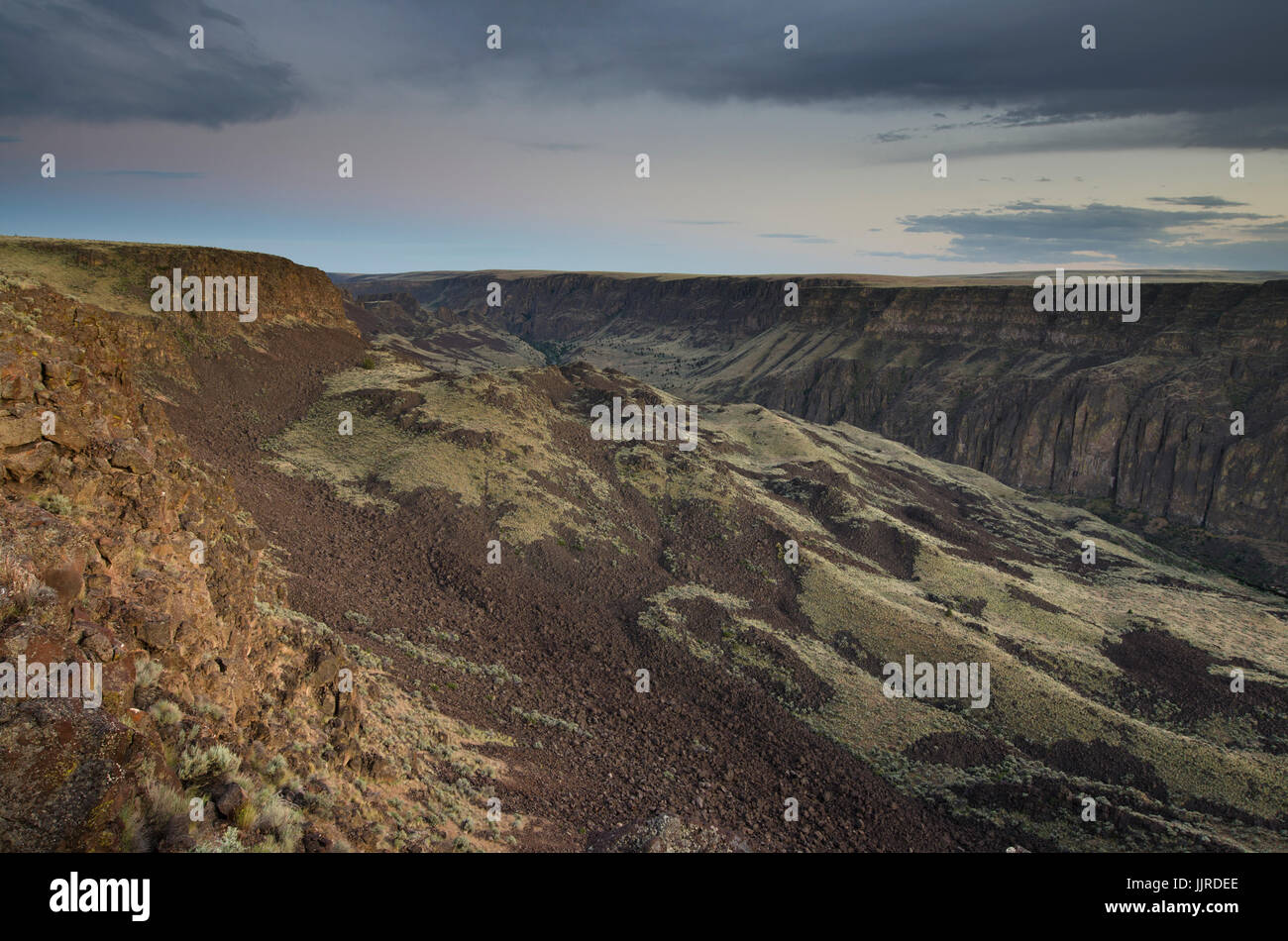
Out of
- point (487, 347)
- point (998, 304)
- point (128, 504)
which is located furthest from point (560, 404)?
point (487, 347)

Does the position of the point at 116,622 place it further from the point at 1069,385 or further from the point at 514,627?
the point at 1069,385

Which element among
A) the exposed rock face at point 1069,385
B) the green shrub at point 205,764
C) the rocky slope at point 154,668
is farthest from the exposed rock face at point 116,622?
the exposed rock face at point 1069,385

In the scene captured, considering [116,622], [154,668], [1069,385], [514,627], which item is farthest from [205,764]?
[1069,385]

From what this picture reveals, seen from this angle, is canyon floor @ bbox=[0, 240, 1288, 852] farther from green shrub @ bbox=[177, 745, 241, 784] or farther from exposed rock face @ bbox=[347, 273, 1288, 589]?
exposed rock face @ bbox=[347, 273, 1288, 589]

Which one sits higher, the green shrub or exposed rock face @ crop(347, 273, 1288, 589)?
exposed rock face @ crop(347, 273, 1288, 589)

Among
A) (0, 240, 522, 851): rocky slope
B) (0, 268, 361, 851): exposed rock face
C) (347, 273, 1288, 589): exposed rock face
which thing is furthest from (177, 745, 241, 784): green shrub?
(347, 273, 1288, 589): exposed rock face

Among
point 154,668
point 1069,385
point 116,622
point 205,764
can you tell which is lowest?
point 205,764

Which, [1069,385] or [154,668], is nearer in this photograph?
[154,668]

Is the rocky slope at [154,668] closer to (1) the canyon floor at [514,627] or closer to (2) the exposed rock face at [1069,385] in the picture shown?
(1) the canyon floor at [514,627]
